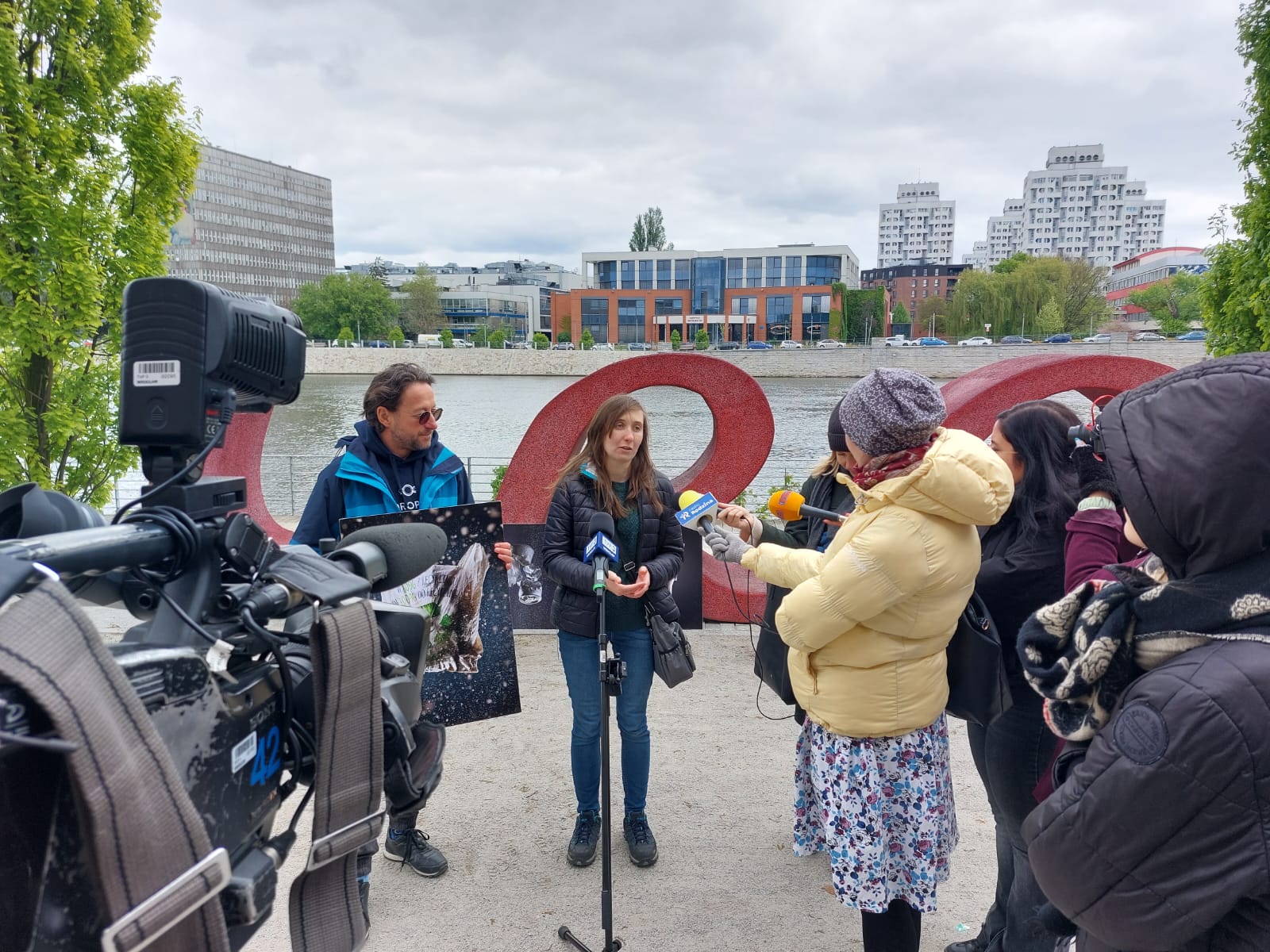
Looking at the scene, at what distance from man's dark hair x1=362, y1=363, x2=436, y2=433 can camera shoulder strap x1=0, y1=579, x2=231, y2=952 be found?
2427mm

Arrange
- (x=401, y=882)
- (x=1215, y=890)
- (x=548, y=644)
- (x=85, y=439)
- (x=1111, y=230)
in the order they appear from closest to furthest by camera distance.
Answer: (x=1215, y=890) → (x=401, y=882) → (x=85, y=439) → (x=548, y=644) → (x=1111, y=230)

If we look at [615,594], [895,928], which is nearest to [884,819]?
[895,928]

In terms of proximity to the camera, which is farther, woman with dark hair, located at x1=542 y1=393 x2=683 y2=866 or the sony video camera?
woman with dark hair, located at x1=542 y1=393 x2=683 y2=866

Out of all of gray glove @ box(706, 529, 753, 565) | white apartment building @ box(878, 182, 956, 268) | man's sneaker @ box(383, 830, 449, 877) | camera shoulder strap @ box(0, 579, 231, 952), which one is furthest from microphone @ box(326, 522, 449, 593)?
white apartment building @ box(878, 182, 956, 268)

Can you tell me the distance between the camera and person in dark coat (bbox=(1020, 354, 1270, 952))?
112 centimetres

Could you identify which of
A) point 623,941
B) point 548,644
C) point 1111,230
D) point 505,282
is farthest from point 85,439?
point 1111,230

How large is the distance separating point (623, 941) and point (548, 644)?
3215mm

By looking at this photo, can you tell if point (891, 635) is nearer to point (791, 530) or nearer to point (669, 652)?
point (669, 652)

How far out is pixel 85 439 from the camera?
525 centimetres

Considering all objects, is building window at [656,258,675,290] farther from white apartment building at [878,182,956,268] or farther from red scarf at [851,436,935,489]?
white apartment building at [878,182,956,268]

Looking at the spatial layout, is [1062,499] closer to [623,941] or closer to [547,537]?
[547,537]

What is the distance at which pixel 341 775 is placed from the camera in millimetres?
1184

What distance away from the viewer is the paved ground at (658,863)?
9.68ft

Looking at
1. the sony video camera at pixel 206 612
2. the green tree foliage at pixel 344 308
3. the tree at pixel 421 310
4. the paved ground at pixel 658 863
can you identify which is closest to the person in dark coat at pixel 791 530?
the paved ground at pixel 658 863
